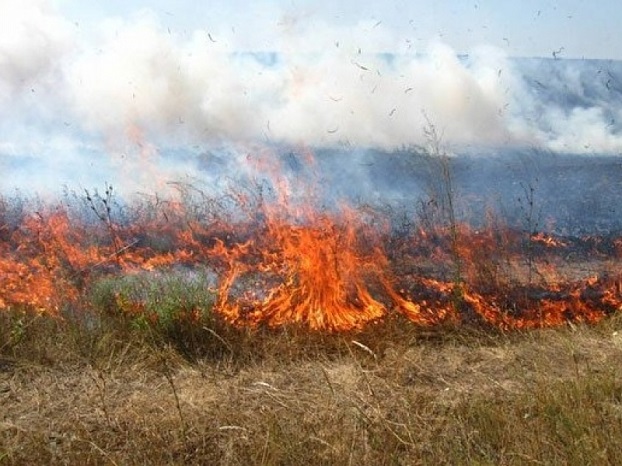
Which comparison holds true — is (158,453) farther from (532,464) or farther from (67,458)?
(532,464)

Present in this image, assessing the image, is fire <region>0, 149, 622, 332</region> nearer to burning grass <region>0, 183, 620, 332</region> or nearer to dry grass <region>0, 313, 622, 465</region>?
burning grass <region>0, 183, 620, 332</region>

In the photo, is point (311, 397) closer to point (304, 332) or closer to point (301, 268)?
point (304, 332)

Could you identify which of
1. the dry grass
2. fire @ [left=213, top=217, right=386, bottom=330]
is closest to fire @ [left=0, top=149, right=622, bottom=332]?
fire @ [left=213, top=217, right=386, bottom=330]

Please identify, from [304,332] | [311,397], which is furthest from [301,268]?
[311,397]

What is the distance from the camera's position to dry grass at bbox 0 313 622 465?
4.58 meters

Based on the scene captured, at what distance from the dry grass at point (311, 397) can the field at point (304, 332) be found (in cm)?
2

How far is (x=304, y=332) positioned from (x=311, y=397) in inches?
62.8

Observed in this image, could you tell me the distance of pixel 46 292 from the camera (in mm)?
8102

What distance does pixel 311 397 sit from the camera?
554 cm

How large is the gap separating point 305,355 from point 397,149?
227 inches

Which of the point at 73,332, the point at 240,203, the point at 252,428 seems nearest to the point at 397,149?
the point at 240,203

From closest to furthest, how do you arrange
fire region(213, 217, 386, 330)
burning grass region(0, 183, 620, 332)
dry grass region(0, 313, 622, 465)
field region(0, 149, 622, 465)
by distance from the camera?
1. dry grass region(0, 313, 622, 465)
2. field region(0, 149, 622, 465)
3. fire region(213, 217, 386, 330)
4. burning grass region(0, 183, 620, 332)

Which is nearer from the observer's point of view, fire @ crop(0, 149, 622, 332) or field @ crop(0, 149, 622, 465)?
field @ crop(0, 149, 622, 465)

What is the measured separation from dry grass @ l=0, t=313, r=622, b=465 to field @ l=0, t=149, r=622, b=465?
0.07ft
